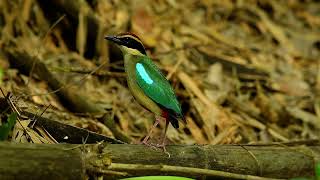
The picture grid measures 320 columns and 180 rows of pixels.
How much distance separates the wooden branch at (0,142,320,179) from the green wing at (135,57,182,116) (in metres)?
0.29

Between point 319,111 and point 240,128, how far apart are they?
4.40ft

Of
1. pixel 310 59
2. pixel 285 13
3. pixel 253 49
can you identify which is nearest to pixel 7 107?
pixel 253 49

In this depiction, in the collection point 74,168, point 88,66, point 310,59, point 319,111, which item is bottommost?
point 74,168

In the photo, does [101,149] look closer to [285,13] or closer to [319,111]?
[319,111]

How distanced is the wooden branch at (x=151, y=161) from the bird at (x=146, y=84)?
0.25m

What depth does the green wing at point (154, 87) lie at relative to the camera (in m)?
4.43

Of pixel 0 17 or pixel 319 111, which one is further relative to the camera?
pixel 319 111

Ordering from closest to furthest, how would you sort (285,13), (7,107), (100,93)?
(7,107), (100,93), (285,13)

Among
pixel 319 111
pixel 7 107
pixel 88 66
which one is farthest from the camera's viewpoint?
pixel 319 111

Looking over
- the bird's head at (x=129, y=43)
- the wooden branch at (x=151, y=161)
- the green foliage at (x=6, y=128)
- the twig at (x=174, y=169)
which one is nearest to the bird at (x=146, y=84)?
the bird's head at (x=129, y=43)

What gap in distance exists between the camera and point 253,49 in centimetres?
904

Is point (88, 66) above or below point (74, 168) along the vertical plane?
above

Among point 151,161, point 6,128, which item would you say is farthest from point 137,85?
point 6,128

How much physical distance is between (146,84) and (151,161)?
55cm
